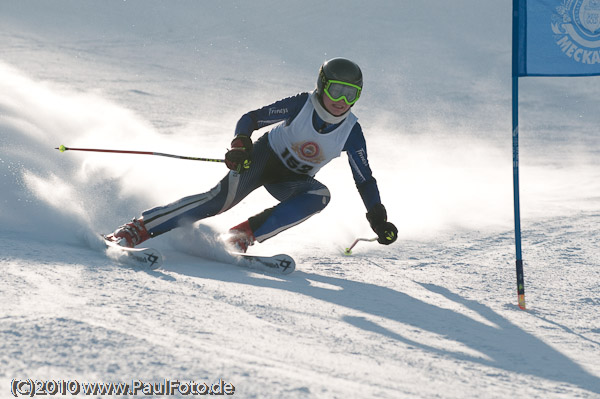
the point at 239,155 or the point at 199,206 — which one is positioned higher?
the point at 239,155

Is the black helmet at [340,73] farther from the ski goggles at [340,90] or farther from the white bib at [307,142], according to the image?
the white bib at [307,142]

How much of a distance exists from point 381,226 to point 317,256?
0.52 m

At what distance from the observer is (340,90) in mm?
3871

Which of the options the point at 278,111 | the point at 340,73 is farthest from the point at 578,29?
the point at 278,111

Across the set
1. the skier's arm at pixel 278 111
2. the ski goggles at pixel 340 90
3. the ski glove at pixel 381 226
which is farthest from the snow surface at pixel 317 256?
the ski goggles at pixel 340 90

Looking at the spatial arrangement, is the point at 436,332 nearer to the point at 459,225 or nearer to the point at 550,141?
the point at 459,225

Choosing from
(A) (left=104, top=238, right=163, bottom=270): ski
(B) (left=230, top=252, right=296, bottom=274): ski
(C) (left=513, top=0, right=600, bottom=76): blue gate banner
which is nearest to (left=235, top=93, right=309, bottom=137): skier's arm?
(B) (left=230, top=252, right=296, bottom=274): ski

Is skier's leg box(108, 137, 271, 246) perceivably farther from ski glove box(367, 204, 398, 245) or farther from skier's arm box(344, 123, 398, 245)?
ski glove box(367, 204, 398, 245)

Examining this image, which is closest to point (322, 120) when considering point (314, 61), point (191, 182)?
point (191, 182)

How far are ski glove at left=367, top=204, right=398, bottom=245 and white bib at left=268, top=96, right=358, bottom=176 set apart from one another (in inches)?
15.8

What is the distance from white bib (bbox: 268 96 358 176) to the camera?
409 centimetres

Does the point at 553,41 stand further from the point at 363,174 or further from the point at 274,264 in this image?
the point at 274,264

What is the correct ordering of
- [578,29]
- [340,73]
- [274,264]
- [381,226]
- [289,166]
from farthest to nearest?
[289,166]
[381,226]
[340,73]
[274,264]
[578,29]

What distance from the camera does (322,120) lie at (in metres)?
4.06
